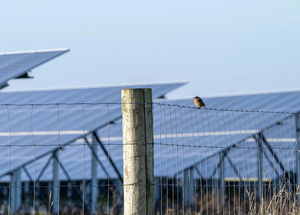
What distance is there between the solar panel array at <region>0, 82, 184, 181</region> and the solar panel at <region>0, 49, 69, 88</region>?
719mm

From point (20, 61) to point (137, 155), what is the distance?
35.0 feet

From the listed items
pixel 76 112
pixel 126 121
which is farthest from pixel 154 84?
pixel 126 121

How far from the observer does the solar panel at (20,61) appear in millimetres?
12617

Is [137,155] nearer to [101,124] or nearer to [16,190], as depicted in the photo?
[101,124]

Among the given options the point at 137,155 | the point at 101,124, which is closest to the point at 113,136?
the point at 101,124

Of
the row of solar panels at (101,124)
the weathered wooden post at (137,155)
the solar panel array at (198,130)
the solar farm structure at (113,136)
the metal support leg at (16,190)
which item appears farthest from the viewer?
the solar panel array at (198,130)

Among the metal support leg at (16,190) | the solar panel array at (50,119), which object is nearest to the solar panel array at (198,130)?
the solar panel array at (50,119)

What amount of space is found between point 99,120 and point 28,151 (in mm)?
2079

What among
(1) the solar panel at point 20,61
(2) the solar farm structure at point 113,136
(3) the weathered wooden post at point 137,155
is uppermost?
(1) the solar panel at point 20,61

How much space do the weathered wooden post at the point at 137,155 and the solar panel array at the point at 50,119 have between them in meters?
7.90

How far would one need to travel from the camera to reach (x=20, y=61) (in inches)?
578

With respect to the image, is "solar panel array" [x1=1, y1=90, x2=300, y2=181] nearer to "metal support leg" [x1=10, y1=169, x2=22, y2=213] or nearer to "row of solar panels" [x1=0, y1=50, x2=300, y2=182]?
"row of solar panels" [x1=0, y1=50, x2=300, y2=182]

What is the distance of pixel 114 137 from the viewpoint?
73.8 ft

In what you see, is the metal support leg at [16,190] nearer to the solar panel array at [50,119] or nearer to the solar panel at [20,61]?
the solar panel array at [50,119]
